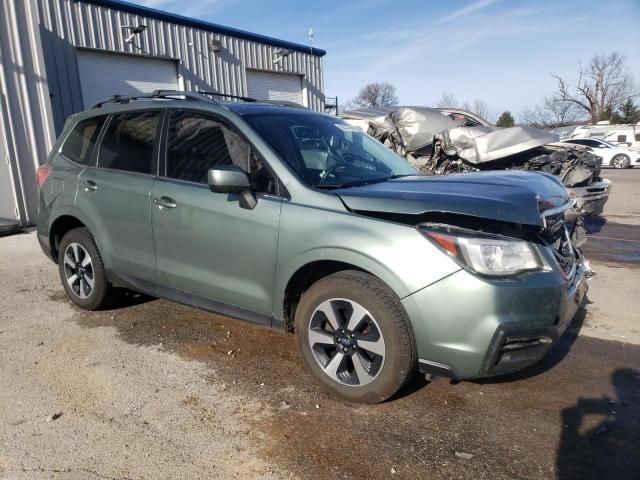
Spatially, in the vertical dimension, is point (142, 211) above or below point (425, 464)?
above

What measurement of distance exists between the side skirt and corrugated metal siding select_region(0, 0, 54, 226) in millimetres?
5864

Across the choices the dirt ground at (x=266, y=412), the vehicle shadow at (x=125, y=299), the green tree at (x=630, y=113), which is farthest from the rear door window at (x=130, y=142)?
the green tree at (x=630, y=113)

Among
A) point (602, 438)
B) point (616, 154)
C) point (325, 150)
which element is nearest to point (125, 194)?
point (325, 150)

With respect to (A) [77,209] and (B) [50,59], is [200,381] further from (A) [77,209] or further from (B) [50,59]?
(B) [50,59]

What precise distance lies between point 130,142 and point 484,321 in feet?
10.4

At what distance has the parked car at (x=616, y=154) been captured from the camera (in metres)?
23.0

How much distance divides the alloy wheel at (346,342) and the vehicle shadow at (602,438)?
3.43 feet

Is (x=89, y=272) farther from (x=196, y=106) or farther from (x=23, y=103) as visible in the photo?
(x=23, y=103)

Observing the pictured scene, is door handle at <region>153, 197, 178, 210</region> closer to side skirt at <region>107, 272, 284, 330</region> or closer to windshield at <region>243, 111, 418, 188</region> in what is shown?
side skirt at <region>107, 272, 284, 330</region>

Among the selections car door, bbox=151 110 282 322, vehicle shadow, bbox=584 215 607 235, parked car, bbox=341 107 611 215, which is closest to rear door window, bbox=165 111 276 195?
car door, bbox=151 110 282 322

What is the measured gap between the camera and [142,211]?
3.91m

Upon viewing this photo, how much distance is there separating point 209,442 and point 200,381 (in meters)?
0.73

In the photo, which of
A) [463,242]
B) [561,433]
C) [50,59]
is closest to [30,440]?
[463,242]

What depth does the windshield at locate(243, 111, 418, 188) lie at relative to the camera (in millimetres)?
3398
